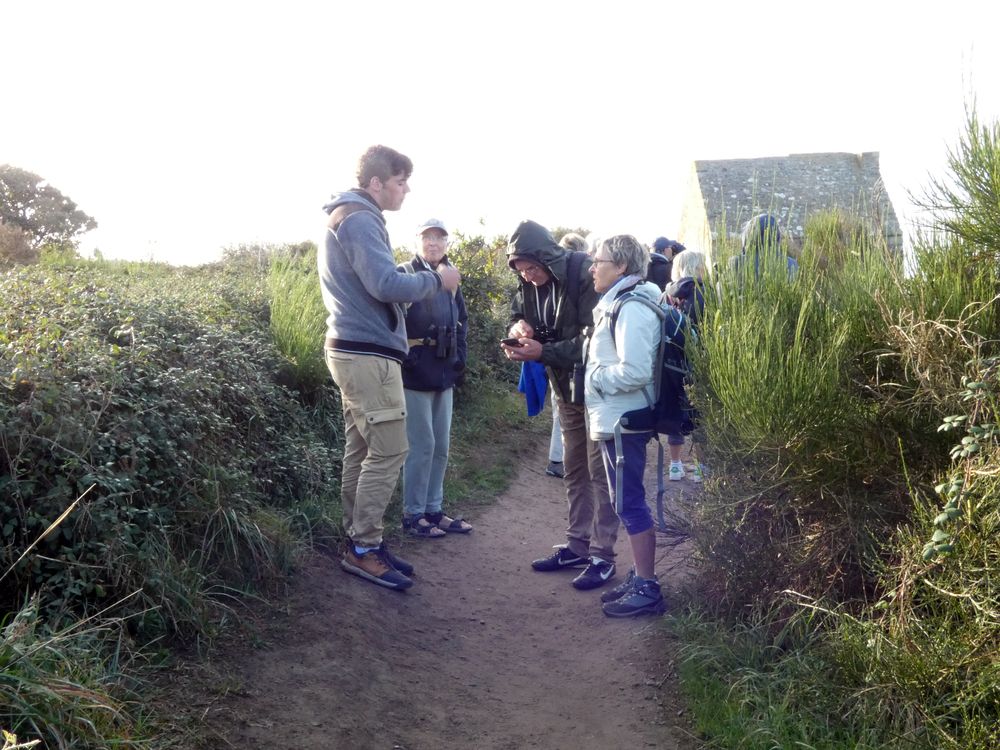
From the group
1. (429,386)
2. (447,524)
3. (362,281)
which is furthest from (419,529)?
(362,281)

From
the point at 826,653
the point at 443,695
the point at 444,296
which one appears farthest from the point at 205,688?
the point at 444,296

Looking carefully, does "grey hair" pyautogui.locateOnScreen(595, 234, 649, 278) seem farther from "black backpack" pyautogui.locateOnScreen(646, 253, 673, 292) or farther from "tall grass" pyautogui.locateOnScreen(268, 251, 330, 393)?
"tall grass" pyautogui.locateOnScreen(268, 251, 330, 393)

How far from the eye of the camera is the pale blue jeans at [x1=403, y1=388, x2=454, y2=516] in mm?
6688

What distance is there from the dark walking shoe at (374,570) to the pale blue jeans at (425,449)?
3.93ft

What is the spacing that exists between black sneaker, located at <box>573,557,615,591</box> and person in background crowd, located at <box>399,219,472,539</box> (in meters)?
1.46

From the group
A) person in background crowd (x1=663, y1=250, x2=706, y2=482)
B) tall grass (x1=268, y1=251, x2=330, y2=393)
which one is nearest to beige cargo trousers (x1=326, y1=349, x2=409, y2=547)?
person in background crowd (x1=663, y1=250, x2=706, y2=482)

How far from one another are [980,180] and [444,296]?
159 inches

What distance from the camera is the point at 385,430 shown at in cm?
529

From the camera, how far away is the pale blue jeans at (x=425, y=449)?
6.69 metres

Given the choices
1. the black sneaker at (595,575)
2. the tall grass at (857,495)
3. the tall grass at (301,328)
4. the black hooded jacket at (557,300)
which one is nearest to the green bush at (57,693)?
the tall grass at (857,495)

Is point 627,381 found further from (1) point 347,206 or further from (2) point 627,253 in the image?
(1) point 347,206

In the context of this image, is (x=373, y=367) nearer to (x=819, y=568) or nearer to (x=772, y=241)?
(x=772, y=241)

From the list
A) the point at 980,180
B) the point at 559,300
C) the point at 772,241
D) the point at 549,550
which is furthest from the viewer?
the point at 549,550

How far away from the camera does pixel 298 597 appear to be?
16.5ft
